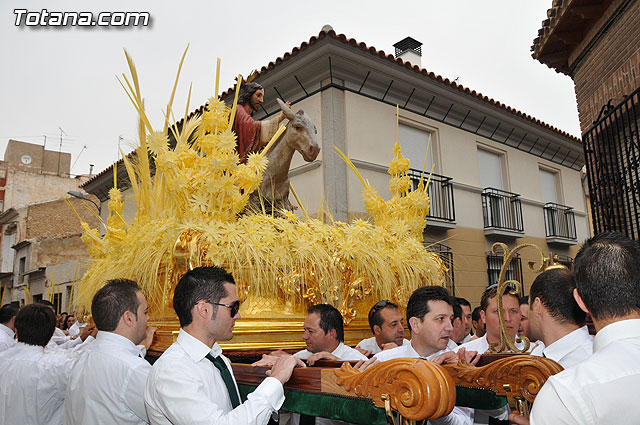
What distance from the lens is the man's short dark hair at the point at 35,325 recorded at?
3.68 meters

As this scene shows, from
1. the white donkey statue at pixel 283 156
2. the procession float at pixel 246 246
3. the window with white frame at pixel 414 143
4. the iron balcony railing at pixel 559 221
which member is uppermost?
the window with white frame at pixel 414 143

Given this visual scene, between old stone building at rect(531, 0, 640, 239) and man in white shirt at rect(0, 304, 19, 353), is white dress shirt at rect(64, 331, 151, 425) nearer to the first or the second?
man in white shirt at rect(0, 304, 19, 353)

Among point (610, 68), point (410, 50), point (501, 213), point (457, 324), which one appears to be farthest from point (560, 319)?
point (410, 50)

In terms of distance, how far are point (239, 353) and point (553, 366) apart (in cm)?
235

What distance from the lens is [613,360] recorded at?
1.23m

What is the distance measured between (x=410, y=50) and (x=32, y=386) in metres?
13.2

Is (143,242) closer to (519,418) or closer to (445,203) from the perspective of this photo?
(519,418)

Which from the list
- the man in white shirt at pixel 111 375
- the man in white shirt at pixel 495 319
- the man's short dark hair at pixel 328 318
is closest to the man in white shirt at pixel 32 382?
the man in white shirt at pixel 111 375

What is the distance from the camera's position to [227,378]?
2014 mm

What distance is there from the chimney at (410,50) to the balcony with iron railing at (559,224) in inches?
220

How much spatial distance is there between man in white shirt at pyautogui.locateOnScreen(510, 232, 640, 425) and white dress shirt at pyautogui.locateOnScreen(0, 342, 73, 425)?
10.8ft

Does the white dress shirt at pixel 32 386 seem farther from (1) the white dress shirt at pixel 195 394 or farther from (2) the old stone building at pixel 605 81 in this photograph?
(2) the old stone building at pixel 605 81

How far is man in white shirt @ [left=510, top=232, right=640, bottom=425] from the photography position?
46.8 inches

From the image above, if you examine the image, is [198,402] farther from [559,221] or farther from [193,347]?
[559,221]
